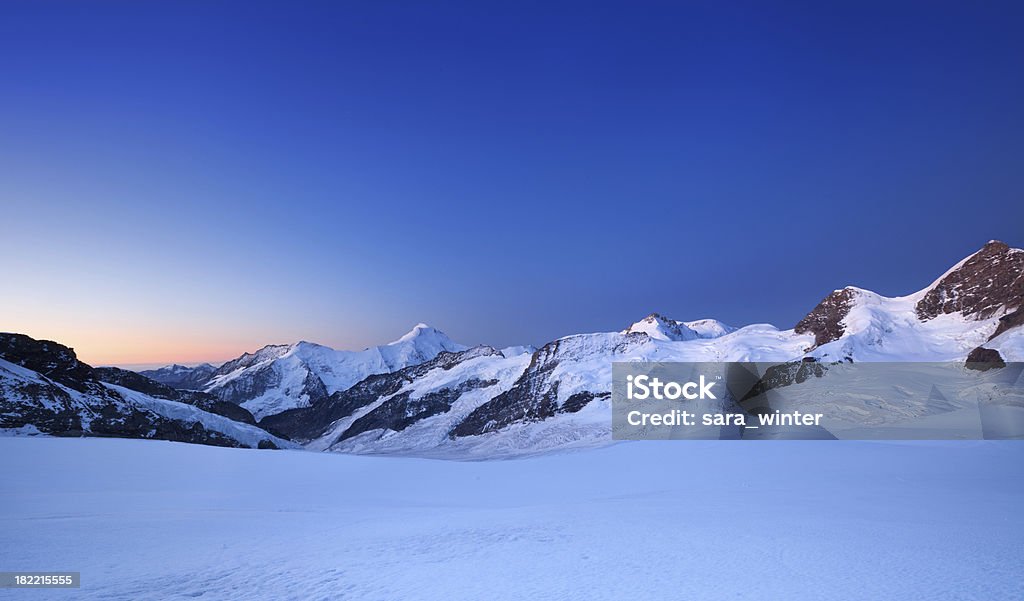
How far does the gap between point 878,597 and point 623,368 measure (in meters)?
111

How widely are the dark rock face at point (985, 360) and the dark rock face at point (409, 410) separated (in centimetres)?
12390

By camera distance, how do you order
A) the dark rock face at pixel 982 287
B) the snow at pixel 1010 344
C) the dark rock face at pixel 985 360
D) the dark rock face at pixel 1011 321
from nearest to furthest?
the dark rock face at pixel 985 360 → the snow at pixel 1010 344 → the dark rock face at pixel 1011 321 → the dark rock face at pixel 982 287

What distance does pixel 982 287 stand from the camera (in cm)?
9362

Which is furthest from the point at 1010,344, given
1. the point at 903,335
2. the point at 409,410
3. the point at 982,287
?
the point at 409,410

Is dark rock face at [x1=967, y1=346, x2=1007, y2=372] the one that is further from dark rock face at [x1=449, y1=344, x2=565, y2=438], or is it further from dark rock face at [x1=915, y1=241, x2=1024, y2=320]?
dark rock face at [x1=449, y1=344, x2=565, y2=438]

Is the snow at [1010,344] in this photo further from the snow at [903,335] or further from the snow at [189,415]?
the snow at [189,415]

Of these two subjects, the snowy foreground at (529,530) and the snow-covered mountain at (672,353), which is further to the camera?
the snow-covered mountain at (672,353)

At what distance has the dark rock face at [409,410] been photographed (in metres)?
168

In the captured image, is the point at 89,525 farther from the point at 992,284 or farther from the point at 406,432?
the point at 406,432

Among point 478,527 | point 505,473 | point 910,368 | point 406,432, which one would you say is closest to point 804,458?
point 505,473

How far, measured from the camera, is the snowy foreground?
7.08m

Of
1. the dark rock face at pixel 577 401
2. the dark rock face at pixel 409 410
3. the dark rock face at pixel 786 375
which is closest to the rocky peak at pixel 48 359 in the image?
the dark rock face at pixel 577 401

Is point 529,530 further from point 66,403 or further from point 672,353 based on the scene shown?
point 672,353

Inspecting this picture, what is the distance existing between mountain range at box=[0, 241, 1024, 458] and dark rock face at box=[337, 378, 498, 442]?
588mm
